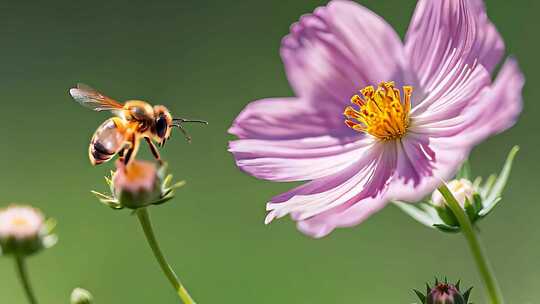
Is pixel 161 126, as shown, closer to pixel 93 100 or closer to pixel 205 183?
pixel 93 100

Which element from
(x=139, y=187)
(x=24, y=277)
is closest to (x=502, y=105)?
(x=139, y=187)

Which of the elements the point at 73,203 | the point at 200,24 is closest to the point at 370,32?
the point at 73,203

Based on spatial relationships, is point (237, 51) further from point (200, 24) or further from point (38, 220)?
point (38, 220)

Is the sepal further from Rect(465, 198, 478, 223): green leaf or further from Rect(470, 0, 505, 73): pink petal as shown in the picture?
Rect(470, 0, 505, 73): pink petal

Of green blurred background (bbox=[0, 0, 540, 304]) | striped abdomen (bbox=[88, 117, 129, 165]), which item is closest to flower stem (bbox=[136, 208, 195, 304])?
striped abdomen (bbox=[88, 117, 129, 165])

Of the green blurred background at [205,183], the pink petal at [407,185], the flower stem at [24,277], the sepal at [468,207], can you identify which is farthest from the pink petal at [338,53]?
the green blurred background at [205,183]
